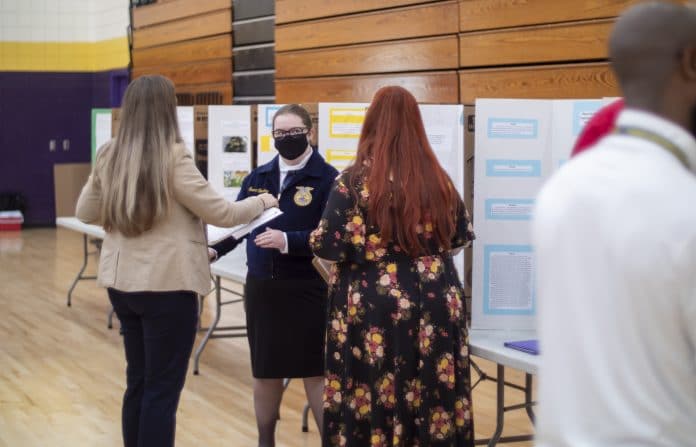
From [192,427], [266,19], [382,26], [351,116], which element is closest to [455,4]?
[382,26]

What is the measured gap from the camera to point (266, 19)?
7844 millimetres

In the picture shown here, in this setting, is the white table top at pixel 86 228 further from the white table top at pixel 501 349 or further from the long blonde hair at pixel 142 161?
the white table top at pixel 501 349

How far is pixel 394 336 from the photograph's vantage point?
2771 mm

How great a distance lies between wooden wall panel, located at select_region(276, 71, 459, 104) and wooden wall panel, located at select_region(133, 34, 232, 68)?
3.99ft

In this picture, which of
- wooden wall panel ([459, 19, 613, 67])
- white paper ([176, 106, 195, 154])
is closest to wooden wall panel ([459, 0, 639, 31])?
wooden wall panel ([459, 19, 613, 67])

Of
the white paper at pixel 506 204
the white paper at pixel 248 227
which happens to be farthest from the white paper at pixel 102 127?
Answer: the white paper at pixel 506 204

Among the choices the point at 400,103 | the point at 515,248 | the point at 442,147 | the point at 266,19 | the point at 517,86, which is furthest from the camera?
the point at 266,19

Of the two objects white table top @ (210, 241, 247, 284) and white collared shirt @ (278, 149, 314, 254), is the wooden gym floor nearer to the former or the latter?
white table top @ (210, 241, 247, 284)

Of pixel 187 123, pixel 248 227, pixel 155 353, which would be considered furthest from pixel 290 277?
pixel 187 123

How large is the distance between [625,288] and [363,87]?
5.60 meters

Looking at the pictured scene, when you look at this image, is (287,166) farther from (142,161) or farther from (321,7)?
(321,7)

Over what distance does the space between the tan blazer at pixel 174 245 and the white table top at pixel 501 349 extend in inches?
33.7

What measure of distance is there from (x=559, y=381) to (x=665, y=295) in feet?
0.55

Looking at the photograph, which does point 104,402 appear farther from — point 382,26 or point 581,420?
point 581,420
